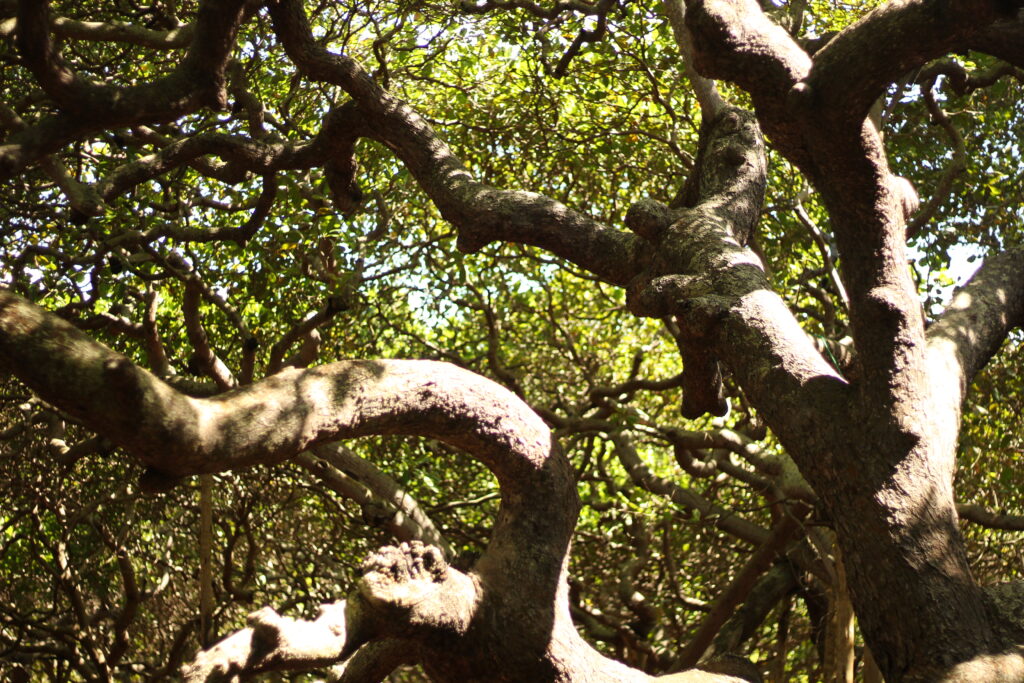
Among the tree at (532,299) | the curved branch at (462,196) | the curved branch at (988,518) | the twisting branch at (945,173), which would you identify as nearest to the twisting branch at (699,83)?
the tree at (532,299)

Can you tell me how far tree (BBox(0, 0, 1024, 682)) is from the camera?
3.36 metres

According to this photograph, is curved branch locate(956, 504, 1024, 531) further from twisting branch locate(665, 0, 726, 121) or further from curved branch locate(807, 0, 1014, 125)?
curved branch locate(807, 0, 1014, 125)

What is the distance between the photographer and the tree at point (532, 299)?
336 cm

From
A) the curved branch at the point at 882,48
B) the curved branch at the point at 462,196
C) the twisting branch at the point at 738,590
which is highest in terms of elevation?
the curved branch at the point at 462,196

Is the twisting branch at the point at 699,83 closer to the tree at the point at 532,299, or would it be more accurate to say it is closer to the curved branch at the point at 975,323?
the tree at the point at 532,299

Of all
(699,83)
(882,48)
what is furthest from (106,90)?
(882,48)

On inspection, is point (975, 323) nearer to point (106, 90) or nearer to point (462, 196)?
point (462, 196)

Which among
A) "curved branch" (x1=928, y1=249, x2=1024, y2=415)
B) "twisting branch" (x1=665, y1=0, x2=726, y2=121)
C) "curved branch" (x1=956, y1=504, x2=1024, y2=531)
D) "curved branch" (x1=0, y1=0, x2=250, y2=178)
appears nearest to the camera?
"curved branch" (x1=928, y1=249, x2=1024, y2=415)

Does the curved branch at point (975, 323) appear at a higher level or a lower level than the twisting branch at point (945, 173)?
lower

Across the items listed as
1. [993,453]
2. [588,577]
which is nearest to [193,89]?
[588,577]

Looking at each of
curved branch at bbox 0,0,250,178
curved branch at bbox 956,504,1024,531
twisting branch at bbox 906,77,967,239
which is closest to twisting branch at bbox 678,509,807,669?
curved branch at bbox 956,504,1024,531

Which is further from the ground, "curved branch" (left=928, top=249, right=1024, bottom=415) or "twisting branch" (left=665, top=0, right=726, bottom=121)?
"twisting branch" (left=665, top=0, right=726, bottom=121)

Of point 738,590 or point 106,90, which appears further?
point 738,590

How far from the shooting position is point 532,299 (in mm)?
9703
